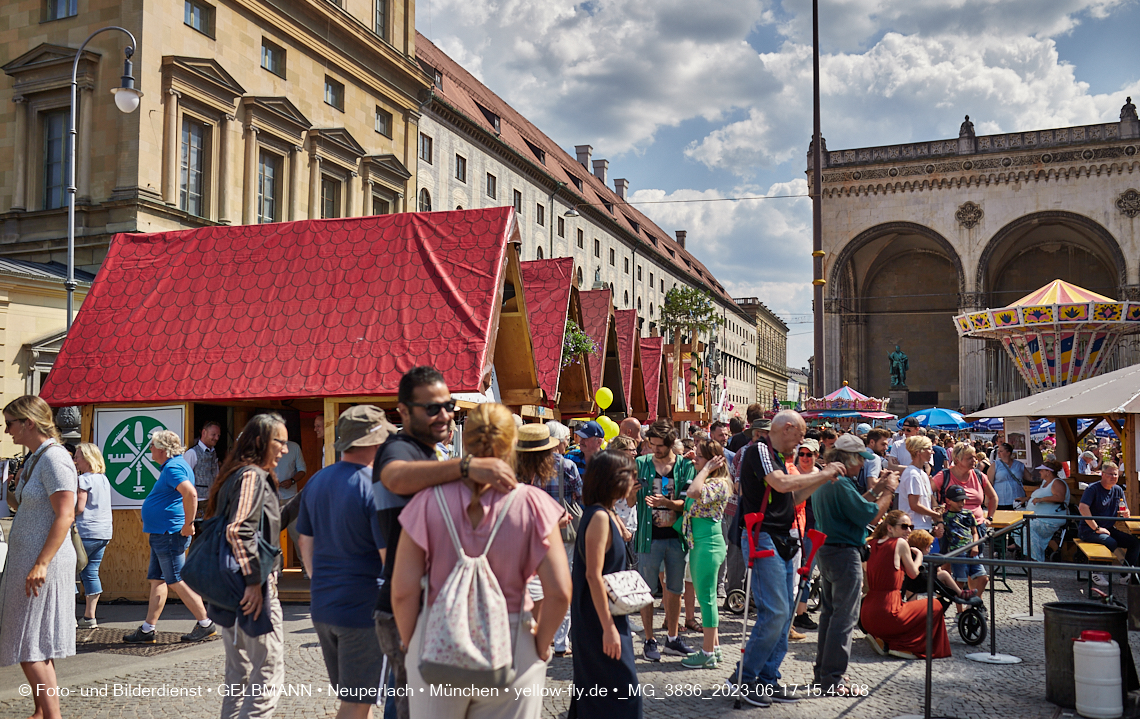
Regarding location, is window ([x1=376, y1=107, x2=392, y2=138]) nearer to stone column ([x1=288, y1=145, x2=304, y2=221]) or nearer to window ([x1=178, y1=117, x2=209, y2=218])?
stone column ([x1=288, y1=145, x2=304, y2=221])

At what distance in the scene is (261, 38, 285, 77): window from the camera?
25.4 metres

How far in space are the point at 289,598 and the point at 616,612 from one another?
668 centimetres

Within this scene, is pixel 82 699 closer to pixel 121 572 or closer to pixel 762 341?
pixel 121 572

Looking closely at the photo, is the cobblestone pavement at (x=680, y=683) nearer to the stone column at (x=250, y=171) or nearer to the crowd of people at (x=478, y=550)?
the crowd of people at (x=478, y=550)

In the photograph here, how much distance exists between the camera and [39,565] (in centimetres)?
493

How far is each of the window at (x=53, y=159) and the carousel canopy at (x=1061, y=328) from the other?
85.9ft

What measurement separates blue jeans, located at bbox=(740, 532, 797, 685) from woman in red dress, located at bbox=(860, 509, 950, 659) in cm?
196

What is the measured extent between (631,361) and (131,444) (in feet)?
47.8

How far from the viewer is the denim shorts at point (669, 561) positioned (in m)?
7.50

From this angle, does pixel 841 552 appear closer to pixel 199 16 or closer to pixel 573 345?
pixel 573 345

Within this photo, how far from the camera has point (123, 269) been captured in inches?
467

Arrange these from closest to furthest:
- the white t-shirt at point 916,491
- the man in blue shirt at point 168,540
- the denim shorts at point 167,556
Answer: the man in blue shirt at point 168,540 < the denim shorts at point 167,556 < the white t-shirt at point 916,491

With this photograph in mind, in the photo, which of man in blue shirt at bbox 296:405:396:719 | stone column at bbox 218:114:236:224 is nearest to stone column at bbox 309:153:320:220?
stone column at bbox 218:114:236:224

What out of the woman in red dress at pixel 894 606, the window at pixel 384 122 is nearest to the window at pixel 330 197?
the window at pixel 384 122
